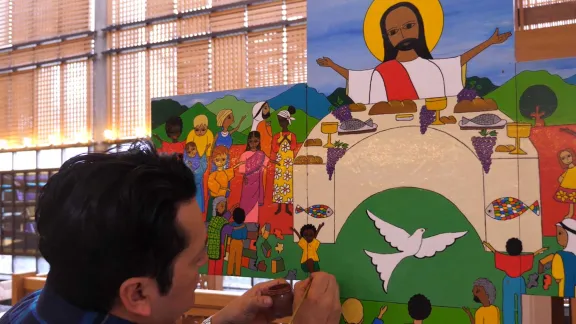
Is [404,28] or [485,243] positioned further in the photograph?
[404,28]

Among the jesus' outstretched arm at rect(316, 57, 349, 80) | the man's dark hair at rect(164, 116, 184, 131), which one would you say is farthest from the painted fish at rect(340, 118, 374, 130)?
the man's dark hair at rect(164, 116, 184, 131)

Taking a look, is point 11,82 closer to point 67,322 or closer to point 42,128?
point 42,128

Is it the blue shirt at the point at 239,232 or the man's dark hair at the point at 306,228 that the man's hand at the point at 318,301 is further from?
the blue shirt at the point at 239,232

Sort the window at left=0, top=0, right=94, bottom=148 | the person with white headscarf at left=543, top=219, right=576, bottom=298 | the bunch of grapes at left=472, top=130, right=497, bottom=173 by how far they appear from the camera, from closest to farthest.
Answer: the person with white headscarf at left=543, top=219, right=576, bottom=298 → the bunch of grapes at left=472, top=130, right=497, bottom=173 → the window at left=0, top=0, right=94, bottom=148

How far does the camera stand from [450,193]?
4.90 ft

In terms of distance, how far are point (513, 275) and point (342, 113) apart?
687 millimetres

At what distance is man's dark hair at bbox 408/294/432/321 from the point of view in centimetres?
149

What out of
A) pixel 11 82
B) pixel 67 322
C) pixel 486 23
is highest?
pixel 11 82

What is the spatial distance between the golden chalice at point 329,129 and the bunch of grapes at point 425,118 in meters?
0.27

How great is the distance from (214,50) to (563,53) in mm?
4900

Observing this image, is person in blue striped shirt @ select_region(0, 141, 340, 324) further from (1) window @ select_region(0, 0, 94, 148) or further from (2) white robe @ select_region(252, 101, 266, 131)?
(1) window @ select_region(0, 0, 94, 148)

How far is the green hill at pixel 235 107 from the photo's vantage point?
1826mm

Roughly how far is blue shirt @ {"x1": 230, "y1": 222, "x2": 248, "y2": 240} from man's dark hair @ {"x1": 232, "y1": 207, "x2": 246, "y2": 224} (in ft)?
0.05

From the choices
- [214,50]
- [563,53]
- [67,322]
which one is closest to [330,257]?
[563,53]
